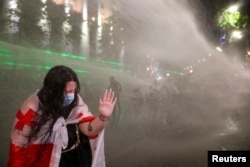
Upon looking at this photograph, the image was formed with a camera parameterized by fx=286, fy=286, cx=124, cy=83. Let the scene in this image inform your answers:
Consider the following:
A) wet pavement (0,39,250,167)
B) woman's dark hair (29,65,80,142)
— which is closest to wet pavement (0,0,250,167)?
wet pavement (0,39,250,167)

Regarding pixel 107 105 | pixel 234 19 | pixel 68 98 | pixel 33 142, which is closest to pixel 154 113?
pixel 107 105

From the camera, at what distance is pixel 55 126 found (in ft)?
8.00

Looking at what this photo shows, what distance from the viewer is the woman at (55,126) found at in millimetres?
2391

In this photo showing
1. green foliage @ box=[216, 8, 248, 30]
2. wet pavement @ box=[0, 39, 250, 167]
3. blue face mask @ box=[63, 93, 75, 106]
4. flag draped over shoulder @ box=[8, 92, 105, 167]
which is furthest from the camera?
green foliage @ box=[216, 8, 248, 30]

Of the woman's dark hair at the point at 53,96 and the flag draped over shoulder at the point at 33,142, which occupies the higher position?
the woman's dark hair at the point at 53,96

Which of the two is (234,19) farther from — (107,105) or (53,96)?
(53,96)

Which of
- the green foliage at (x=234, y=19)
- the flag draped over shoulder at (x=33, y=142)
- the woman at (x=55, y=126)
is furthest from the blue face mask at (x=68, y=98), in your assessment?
the green foliage at (x=234, y=19)

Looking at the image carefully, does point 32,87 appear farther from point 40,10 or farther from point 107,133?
point 107,133

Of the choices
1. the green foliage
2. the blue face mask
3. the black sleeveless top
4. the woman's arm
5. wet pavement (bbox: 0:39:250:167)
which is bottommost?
wet pavement (bbox: 0:39:250:167)

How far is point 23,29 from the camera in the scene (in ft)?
50.8

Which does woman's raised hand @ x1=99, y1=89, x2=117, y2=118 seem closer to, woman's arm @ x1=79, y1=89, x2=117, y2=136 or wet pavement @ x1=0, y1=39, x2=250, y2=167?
woman's arm @ x1=79, y1=89, x2=117, y2=136

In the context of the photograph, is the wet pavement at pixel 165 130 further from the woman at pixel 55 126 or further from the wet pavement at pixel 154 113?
the woman at pixel 55 126

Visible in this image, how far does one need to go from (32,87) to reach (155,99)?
7.67 meters

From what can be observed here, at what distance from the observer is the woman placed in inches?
94.1
